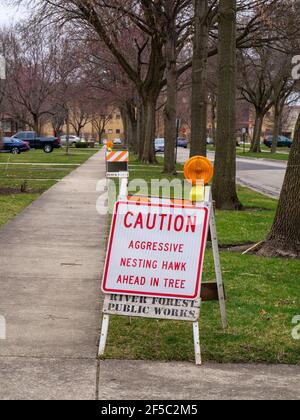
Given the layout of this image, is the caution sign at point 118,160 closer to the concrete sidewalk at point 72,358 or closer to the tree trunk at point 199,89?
the tree trunk at point 199,89

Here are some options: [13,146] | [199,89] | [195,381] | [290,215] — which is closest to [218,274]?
[195,381]

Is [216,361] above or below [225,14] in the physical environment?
below

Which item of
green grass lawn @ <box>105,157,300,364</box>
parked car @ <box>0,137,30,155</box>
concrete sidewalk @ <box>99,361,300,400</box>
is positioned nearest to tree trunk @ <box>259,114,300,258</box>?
green grass lawn @ <box>105,157,300,364</box>

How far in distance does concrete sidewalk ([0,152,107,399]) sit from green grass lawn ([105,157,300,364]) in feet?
1.14

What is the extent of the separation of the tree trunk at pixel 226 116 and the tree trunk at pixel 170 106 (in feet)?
41.3

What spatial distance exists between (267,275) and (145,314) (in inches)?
127

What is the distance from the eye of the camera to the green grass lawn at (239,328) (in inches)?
207

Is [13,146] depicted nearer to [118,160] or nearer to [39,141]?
[39,141]

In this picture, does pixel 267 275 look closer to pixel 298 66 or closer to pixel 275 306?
pixel 275 306

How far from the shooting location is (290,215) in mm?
9148

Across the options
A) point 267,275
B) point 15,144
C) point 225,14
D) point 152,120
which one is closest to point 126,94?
point 15,144

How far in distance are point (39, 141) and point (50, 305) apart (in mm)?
54044

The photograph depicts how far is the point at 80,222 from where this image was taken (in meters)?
12.7

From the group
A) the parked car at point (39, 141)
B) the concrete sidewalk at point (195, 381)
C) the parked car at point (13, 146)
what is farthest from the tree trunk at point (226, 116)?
the parked car at point (39, 141)
